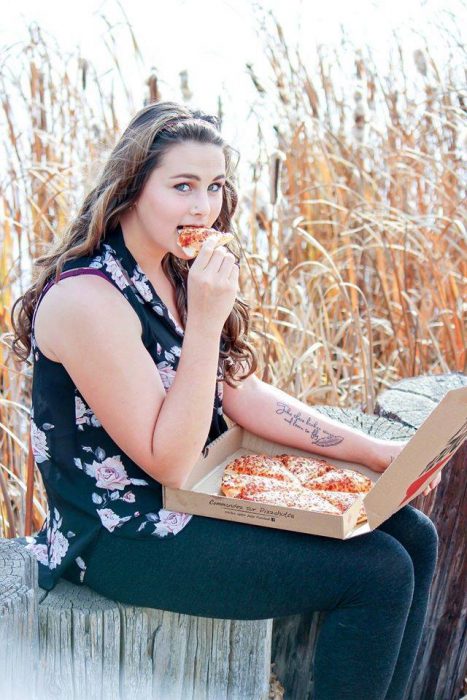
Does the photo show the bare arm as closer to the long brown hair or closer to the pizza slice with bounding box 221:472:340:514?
the pizza slice with bounding box 221:472:340:514

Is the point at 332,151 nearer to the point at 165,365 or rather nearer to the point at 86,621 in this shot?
the point at 165,365

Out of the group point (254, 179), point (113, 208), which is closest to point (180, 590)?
point (113, 208)

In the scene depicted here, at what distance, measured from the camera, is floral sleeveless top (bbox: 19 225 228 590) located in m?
1.95

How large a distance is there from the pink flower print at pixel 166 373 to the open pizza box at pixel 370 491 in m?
0.17

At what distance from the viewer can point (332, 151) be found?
410 centimetres

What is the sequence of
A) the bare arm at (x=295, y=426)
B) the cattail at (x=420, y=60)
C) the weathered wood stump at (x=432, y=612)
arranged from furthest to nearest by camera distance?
the cattail at (x=420, y=60) → the weathered wood stump at (x=432, y=612) → the bare arm at (x=295, y=426)

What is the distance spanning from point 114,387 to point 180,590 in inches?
16.3

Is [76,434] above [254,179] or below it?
below

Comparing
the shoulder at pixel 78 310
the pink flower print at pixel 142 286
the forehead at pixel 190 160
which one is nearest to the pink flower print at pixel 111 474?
the shoulder at pixel 78 310

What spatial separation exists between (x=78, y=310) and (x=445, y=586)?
1324 mm

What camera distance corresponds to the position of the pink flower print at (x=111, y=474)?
1967mm

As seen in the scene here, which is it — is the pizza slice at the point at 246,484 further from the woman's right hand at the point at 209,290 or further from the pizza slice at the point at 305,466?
the woman's right hand at the point at 209,290

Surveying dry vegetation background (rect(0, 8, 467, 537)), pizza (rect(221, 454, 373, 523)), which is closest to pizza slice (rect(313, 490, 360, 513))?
pizza (rect(221, 454, 373, 523))

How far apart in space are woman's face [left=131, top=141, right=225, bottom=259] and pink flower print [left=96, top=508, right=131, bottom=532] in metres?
0.52
